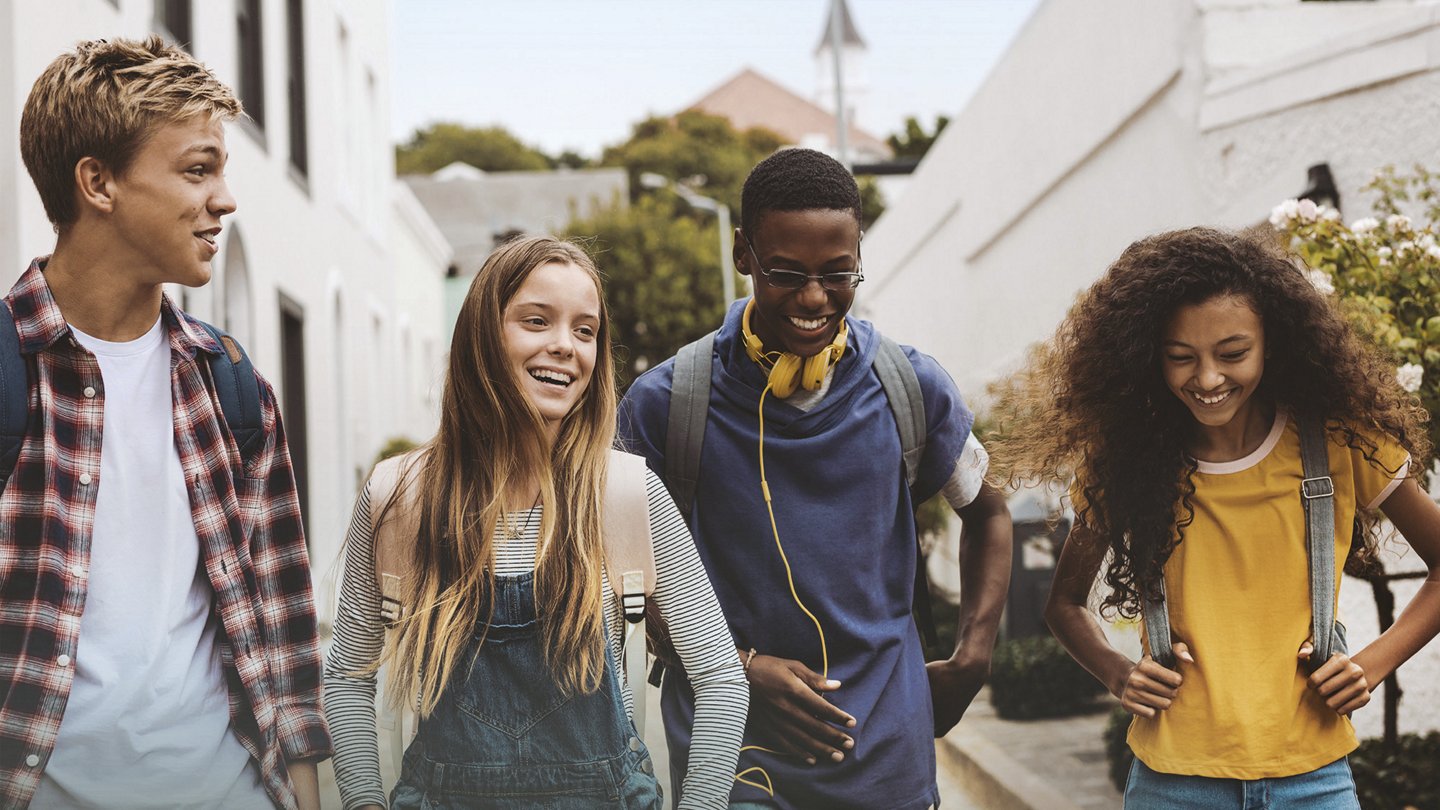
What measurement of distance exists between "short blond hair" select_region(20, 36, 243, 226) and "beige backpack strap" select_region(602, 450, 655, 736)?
972 mm

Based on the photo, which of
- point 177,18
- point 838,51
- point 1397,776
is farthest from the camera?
point 838,51

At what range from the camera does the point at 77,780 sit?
2277mm

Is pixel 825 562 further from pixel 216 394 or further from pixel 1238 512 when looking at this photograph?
pixel 216 394

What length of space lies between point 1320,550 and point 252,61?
10978 millimetres

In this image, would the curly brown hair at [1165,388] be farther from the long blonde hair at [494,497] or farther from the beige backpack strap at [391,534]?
the beige backpack strap at [391,534]

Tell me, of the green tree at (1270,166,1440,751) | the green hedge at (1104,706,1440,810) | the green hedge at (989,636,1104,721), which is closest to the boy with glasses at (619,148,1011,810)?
the green tree at (1270,166,1440,751)

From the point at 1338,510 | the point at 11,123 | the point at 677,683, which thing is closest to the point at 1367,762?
the point at 1338,510

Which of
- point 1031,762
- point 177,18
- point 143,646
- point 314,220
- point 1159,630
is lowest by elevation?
point 1031,762

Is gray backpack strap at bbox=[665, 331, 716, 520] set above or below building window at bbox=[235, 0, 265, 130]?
below

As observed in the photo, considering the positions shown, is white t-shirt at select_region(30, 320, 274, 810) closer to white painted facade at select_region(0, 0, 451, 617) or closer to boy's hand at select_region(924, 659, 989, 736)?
boy's hand at select_region(924, 659, 989, 736)

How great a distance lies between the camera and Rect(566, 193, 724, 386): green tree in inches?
1378

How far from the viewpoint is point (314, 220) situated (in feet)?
45.0

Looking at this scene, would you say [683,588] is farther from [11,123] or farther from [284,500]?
[11,123]

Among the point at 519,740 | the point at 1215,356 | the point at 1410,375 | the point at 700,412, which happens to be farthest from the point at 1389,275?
the point at 519,740
